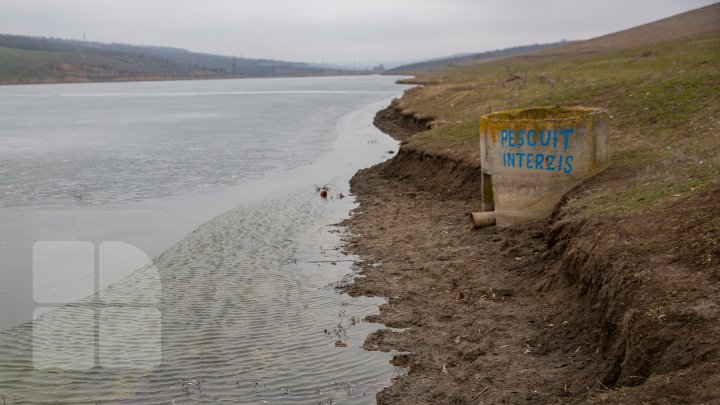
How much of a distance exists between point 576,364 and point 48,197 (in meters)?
19.1

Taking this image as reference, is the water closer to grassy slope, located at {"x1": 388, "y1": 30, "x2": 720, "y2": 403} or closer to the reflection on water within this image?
the reflection on water

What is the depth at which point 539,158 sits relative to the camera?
44.8 ft

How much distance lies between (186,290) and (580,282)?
22.2ft

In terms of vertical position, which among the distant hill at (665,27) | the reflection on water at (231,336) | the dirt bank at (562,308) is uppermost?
the distant hill at (665,27)

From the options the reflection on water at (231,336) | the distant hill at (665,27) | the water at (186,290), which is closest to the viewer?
the reflection on water at (231,336)

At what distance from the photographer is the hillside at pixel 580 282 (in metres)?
7.05

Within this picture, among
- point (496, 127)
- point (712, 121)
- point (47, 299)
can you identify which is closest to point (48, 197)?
point (47, 299)

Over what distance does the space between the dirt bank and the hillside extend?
2 centimetres

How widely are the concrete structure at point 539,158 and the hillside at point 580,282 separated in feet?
1.00

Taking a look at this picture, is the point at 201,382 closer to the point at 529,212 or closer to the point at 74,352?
the point at 74,352

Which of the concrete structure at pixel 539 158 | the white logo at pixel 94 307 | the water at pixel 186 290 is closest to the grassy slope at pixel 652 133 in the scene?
the concrete structure at pixel 539 158

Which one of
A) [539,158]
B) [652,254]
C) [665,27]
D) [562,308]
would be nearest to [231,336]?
[562,308]

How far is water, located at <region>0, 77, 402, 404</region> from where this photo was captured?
8820 millimetres

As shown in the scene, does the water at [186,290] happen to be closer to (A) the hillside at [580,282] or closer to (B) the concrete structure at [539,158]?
(A) the hillside at [580,282]
